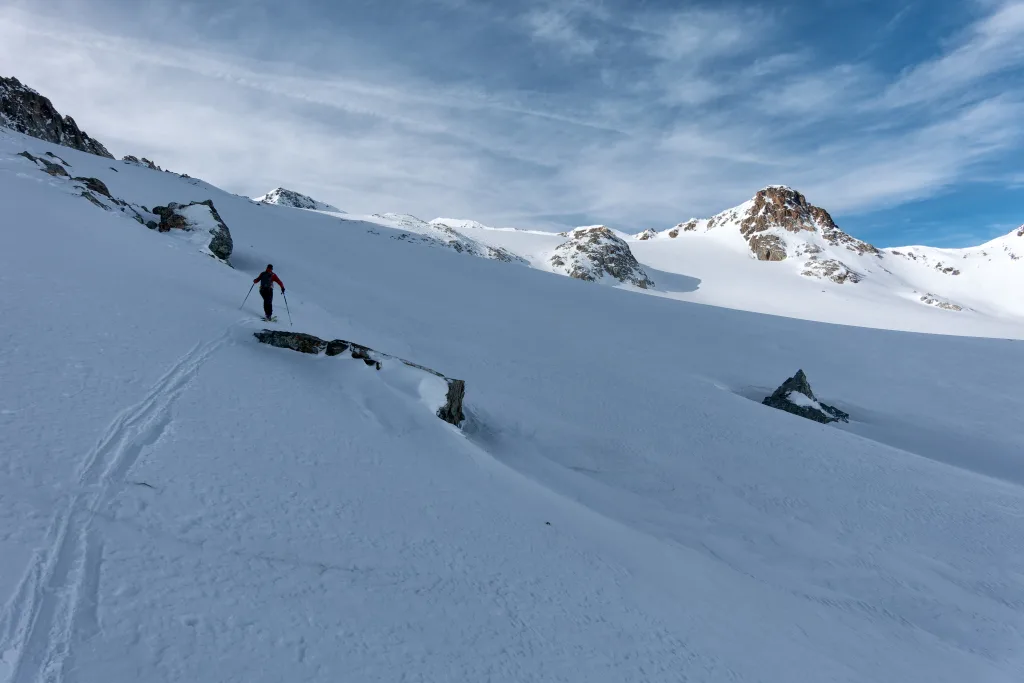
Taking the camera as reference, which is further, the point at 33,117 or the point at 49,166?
the point at 33,117

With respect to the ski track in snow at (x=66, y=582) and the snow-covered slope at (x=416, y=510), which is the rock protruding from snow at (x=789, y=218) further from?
the ski track in snow at (x=66, y=582)

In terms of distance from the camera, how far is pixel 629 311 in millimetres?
30406

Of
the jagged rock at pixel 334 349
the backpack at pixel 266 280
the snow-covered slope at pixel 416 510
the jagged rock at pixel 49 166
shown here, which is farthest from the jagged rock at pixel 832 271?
the jagged rock at pixel 49 166

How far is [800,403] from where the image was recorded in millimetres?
18672

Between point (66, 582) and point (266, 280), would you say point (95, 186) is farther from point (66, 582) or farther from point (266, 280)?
point (66, 582)

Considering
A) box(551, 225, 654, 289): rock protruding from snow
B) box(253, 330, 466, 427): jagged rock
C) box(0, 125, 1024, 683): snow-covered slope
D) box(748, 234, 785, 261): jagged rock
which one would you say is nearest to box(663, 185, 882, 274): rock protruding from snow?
box(748, 234, 785, 261): jagged rock

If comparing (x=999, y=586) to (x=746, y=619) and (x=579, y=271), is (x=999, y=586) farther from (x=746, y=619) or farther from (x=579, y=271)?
(x=579, y=271)

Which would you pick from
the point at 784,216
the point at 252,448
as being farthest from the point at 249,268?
the point at 784,216

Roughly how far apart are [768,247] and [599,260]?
4904 cm

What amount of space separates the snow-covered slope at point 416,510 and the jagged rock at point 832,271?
362 feet

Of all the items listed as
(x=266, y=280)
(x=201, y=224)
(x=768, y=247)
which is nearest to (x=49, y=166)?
(x=201, y=224)

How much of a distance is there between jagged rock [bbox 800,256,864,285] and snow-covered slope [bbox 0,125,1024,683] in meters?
110

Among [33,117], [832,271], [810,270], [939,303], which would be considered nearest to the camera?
[33,117]

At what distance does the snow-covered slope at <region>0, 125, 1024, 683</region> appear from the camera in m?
4.15
